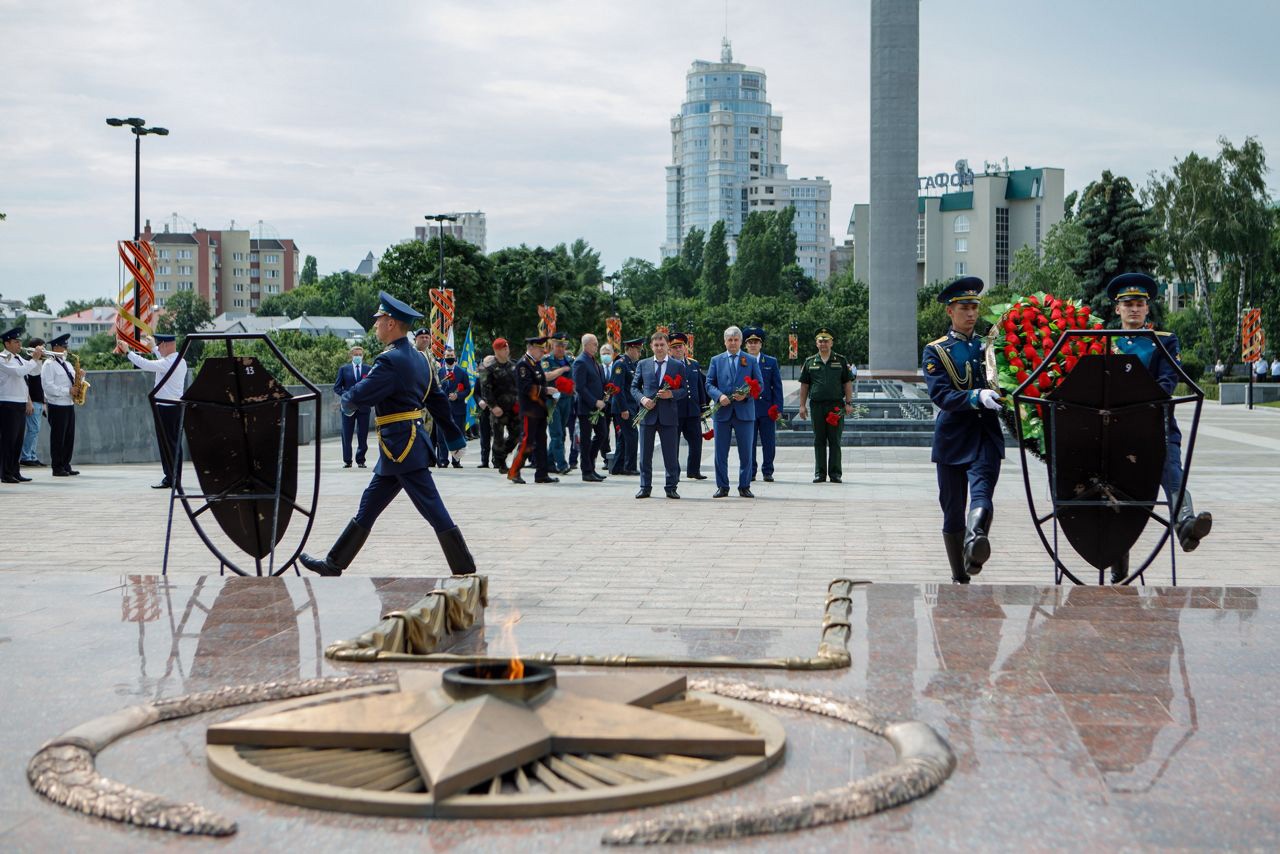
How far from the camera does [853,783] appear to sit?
11.7ft

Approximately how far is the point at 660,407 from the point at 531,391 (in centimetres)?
211

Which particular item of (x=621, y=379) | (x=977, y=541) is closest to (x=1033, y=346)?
(x=977, y=541)

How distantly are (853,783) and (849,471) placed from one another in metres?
14.4

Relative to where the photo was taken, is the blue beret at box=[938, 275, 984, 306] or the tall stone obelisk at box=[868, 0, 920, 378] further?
the tall stone obelisk at box=[868, 0, 920, 378]

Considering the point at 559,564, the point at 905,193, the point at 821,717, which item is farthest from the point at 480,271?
the point at 821,717

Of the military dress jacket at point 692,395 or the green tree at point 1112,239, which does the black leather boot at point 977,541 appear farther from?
the green tree at point 1112,239

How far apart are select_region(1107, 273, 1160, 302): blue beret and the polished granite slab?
215 cm

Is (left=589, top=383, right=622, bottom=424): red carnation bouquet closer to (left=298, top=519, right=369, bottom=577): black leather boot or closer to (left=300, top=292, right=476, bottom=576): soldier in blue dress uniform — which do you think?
(left=300, top=292, right=476, bottom=576): soldier in blue dress uniform

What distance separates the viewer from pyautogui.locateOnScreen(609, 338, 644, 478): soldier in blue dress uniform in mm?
17422

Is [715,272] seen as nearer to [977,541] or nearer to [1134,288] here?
[1134,288]

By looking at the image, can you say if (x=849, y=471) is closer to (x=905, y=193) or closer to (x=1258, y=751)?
(x=1258, y=751)

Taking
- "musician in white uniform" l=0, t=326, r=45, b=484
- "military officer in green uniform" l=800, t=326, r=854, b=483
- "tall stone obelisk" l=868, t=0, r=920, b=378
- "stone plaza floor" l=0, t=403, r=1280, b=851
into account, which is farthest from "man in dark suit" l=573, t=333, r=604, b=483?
"tall stone obelisk" l=868, t=0, r=920, b=378

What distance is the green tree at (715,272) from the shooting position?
422 feet

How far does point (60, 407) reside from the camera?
17297 millimetres
